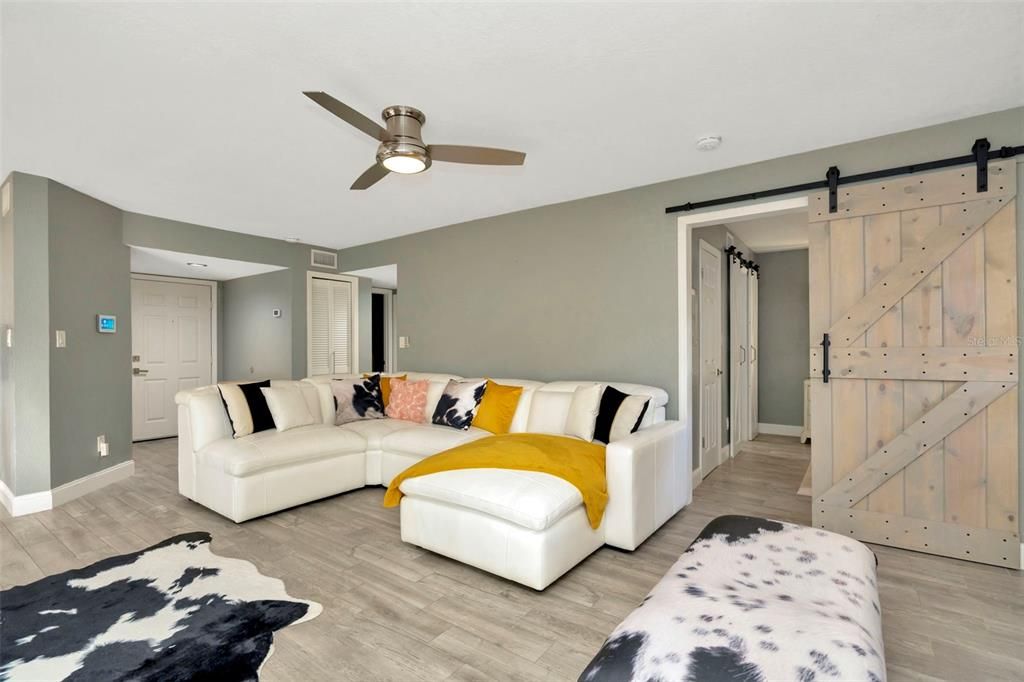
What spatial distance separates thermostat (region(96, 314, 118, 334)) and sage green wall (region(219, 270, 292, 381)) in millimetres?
1839

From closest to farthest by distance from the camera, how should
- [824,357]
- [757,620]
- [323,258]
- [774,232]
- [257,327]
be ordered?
[757,620]
[824,357]
[774,232]
[323,258]
[257,327]

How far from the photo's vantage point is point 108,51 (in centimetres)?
205

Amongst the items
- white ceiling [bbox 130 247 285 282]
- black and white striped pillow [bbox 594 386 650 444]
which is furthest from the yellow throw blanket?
white ceiling [bbox 130 247 285 282]

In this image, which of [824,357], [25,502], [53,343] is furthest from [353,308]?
[824,357]

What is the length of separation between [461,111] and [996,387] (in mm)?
3316

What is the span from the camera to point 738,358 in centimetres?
544

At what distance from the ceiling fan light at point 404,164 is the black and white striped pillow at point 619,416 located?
199 cm

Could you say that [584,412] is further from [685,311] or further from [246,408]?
[246,408]

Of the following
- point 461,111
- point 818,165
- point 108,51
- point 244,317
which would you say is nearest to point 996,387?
point 818,165

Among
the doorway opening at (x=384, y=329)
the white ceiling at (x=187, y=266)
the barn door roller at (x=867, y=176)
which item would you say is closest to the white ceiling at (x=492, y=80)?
the barn door roller at (x=867, y=176)

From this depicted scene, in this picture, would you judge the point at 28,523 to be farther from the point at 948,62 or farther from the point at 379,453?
the point at 948,62

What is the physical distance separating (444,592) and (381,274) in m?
5.00

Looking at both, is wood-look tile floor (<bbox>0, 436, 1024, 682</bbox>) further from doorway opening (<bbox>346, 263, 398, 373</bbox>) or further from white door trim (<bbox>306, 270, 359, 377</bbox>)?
doorway opening (<bbox>346, 263, 398, 373</bbox>)

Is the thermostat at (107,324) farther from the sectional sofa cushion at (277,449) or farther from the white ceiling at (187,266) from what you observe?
the sectional sofa cushion at (277,449)
